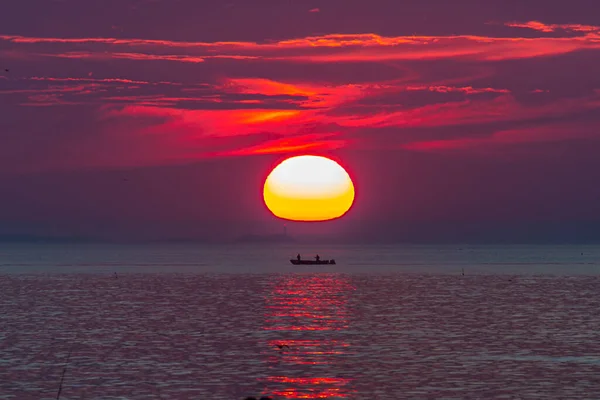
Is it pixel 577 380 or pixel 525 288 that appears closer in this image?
pixel 577 380

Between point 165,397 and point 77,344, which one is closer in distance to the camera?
point 165,397

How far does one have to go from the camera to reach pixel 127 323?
94.7 metres

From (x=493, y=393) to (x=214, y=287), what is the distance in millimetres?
118673

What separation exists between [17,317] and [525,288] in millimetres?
91664

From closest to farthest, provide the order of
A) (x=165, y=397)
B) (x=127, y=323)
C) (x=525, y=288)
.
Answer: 1. (x=165, y=397)
2. (x=127, y=323)
3. (x=525, y=288)

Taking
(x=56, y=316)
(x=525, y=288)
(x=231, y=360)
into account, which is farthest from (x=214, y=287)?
(x=231, y=360)

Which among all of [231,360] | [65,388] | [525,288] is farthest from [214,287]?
[65,388]

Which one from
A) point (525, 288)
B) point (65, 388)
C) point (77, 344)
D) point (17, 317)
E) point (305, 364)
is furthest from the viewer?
point (525, 288)

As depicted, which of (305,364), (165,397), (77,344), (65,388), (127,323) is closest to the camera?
(165,397)

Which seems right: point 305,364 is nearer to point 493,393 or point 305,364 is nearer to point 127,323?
point 493,393

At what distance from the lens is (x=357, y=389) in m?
52.6

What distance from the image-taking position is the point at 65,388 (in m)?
53.2

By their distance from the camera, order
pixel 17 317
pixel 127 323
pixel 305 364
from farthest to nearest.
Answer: pixel 17 317
pixel 127 323
pixel 305 364

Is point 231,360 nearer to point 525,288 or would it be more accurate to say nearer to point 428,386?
point 428,386
